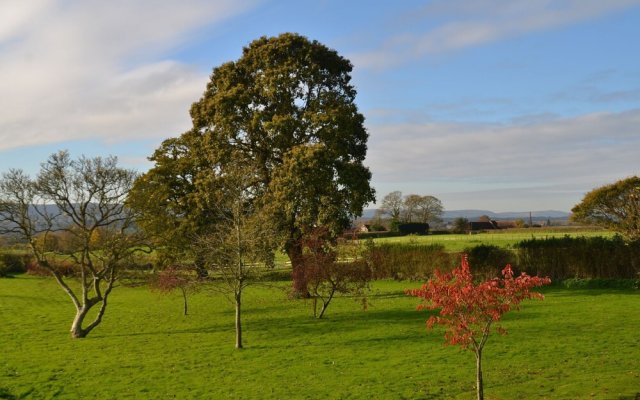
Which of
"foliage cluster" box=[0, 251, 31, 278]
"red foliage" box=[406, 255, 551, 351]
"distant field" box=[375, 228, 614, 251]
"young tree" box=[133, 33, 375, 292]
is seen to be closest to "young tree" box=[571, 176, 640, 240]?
"distant field" box=[375, 228, 614, 251]

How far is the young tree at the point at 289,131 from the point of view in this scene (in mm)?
30953

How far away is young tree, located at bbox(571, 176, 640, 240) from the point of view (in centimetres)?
3962

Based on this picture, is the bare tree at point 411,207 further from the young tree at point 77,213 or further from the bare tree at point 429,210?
the young tree at point 77,213

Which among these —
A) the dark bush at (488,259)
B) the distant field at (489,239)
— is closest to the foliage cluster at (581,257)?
the dark bush at (488,259)

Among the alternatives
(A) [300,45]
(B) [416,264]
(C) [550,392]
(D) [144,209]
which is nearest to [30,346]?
(D) [144,209]

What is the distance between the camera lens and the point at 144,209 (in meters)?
24.3

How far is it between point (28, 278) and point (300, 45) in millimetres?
42241

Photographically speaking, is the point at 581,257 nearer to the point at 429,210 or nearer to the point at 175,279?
the point at 175,279

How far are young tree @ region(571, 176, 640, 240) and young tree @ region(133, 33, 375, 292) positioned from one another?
67.3 ft

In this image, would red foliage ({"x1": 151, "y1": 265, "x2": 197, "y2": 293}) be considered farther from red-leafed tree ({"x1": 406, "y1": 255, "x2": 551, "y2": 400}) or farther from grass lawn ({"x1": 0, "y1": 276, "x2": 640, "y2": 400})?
red-leafed tree ({"x1": 406, "y1": 255, "x2": 551, "y2": 400})

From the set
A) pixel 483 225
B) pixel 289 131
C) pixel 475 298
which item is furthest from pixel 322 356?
pixel 483 225

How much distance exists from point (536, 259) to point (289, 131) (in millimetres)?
22039

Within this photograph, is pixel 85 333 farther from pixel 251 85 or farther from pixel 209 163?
pixel 251 85

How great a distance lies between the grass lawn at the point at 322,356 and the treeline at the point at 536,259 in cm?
732
